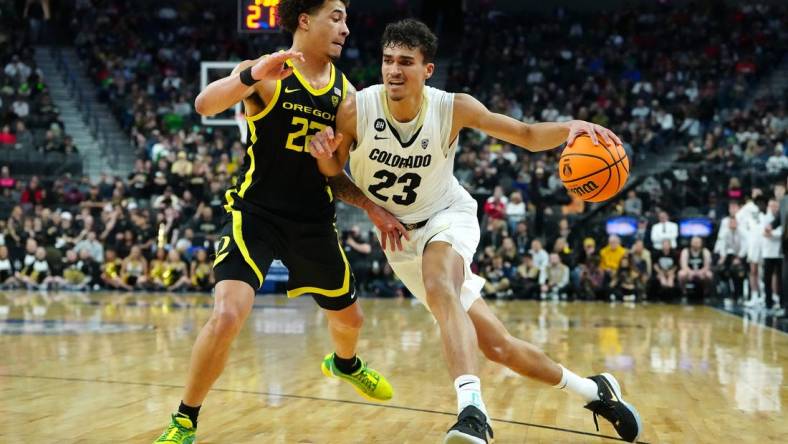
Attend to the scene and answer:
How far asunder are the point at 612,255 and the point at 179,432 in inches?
493

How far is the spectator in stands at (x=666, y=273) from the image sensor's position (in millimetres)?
15812

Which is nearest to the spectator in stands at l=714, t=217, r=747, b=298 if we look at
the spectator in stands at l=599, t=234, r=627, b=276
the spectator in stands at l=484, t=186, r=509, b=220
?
the spectator in stands at l=599, t=234, r=627, b=276

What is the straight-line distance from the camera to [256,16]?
12812 millimetres

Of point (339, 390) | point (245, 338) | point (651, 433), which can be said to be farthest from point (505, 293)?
point (651, 433)

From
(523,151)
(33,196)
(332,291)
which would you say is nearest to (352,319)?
(332,291)

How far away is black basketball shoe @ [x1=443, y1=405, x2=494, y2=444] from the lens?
3.73 meters

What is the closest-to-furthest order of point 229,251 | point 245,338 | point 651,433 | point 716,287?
1. point 229,251
2. point 651,433
3. point 245,338
4. point 716,287

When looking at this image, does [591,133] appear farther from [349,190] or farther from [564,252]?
[564,252]

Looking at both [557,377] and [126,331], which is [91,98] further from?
[557,377]

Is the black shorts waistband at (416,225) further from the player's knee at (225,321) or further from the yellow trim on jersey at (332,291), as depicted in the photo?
the player's knee at (225,321)

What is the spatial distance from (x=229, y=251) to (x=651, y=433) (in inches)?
91.6

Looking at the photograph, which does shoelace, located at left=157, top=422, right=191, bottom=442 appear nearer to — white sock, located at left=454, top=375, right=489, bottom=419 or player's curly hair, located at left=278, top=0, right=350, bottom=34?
white sock, located at left=454, top=375, right=489, bottom=419

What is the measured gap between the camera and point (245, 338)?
9492mm

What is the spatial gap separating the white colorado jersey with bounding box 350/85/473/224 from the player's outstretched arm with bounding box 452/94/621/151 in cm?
11
